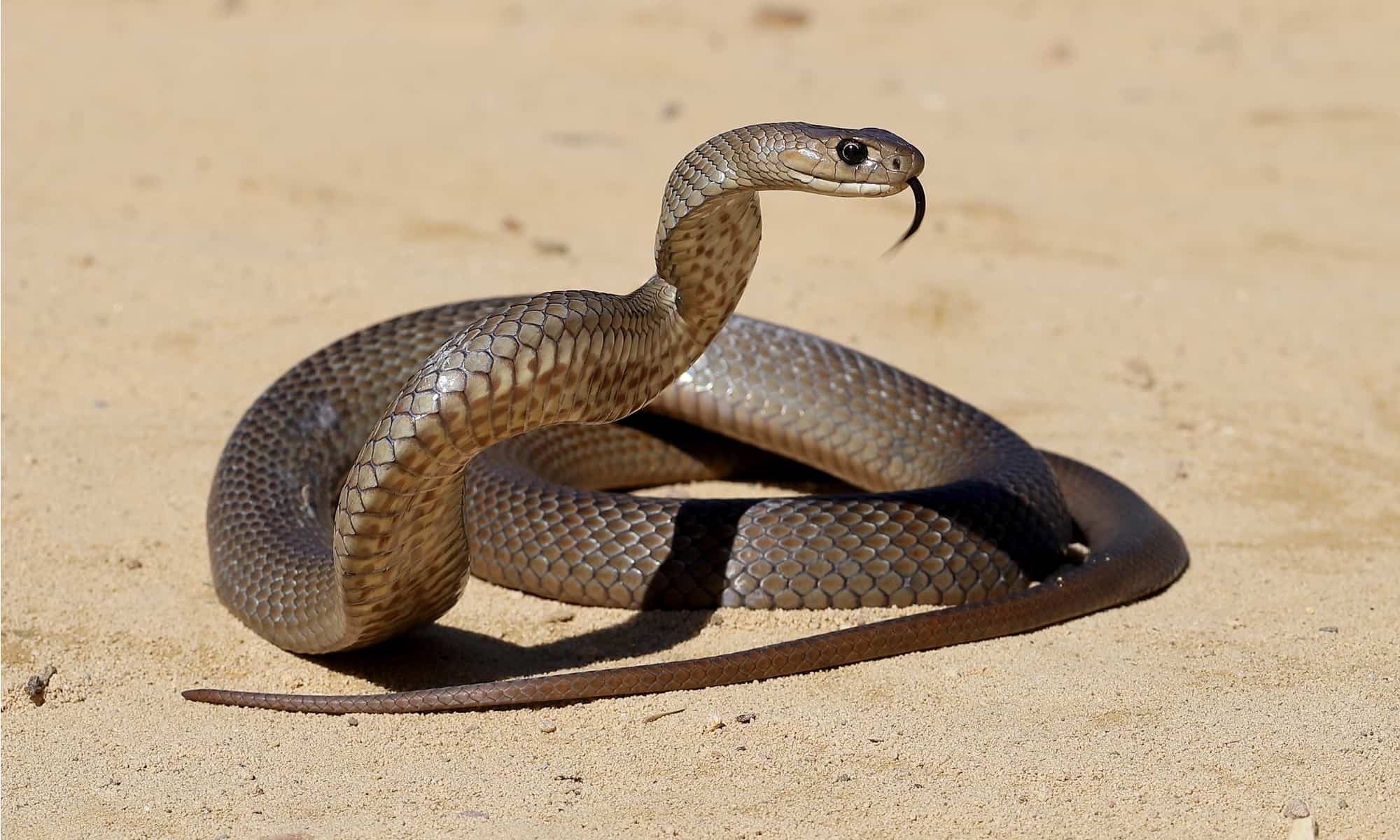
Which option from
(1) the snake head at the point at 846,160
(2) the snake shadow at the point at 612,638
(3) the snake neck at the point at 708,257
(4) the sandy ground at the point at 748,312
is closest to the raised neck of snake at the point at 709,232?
(3) the snake neck at the point at 708,257

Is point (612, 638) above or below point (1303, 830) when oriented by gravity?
below

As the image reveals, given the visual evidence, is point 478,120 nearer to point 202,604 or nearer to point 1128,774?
point 202,604

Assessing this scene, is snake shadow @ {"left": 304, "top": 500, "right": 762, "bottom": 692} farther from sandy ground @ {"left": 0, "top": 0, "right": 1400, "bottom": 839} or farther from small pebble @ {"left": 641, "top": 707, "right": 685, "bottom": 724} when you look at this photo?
small pebble @ {"left": 641, "top": 707, "right": 685, "bottom": 724}

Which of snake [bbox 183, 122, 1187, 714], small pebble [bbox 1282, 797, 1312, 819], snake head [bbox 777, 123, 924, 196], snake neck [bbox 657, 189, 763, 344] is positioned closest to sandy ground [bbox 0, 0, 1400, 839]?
small pebble [bbox 1282, 797, 1312, 819]

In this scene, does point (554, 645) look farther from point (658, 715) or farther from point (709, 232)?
point (709, 232)

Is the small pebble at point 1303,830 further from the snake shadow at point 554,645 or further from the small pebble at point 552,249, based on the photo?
the small pebble at point 552,249

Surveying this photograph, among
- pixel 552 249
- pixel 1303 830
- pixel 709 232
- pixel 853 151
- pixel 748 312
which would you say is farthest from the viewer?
pixel 552 249

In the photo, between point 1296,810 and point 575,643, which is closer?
point 1296,810

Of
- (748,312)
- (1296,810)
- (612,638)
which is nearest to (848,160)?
(612,638)
